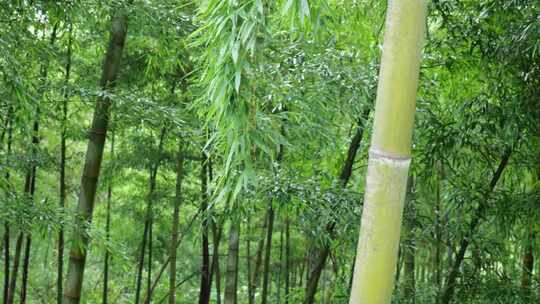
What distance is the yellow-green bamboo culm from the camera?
1224mm

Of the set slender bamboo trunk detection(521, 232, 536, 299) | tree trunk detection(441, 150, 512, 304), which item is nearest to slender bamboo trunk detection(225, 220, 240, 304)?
tree trunk detection(441, 150, 512, 304)

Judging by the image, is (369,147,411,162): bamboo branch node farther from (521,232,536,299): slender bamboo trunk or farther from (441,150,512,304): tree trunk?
(521,232,536,299): slender bamboo trunk

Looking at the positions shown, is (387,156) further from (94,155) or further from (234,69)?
(94,155)

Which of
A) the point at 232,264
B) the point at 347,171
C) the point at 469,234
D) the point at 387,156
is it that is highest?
the point at 347,171

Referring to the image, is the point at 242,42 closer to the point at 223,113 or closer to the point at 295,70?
the point at 223,113

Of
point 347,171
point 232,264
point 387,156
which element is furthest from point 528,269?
point 387,156

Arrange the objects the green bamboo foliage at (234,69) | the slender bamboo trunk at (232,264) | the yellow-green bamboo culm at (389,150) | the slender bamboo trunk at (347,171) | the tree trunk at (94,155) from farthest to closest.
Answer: the slender bamboo trunk at (232,264) < the slender bamboo trunk at (347,171) < the tree trunk at (94,155) < the green bamboo foliage at (234,69) < the yellow-green bamboo culm at (389,150)

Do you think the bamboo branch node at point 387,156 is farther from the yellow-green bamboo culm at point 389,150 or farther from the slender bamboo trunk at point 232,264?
the slender bamboo trunk at point 232,264

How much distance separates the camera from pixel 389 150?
1.24m

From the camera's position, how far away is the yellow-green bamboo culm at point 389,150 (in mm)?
1224

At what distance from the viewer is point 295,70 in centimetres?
302

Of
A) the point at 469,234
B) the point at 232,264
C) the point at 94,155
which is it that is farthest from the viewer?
the point at 232,264

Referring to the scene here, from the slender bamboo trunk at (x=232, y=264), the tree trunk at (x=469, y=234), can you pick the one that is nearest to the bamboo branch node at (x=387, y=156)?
the tree trunk at (x=469, y=234)

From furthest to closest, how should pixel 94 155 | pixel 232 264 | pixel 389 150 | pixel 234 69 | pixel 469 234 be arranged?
pixel 232 264
pixel 94 155
pixel 469 234
pixel 234 69
pixel 389 150
